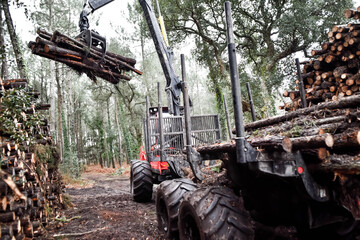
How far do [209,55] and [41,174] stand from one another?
14751mm

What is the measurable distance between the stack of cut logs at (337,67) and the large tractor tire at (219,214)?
362 cm

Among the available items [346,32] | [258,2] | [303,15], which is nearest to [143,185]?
[346,32]

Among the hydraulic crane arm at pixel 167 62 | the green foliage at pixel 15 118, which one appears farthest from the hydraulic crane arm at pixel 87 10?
the green foliage at pixel 15 118

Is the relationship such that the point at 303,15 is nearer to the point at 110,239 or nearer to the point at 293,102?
the point at 293,102

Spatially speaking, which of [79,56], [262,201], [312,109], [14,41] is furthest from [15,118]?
[14,41]

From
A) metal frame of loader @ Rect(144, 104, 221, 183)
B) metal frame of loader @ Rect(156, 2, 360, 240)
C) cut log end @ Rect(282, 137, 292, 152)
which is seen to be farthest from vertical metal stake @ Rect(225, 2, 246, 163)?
metal frame of loader @ Rect(144, 104, 221, 183)

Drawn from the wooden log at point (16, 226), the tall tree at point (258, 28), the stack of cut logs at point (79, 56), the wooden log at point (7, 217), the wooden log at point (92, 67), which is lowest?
the wooden log at point (16, 226)

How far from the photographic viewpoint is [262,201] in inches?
95.9

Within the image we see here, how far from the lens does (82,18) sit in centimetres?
644

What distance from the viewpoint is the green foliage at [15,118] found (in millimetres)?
4078

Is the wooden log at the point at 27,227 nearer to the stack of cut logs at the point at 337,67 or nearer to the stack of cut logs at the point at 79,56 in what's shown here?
the stack of cut logs at the point at 79,56

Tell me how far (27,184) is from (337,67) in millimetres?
6357

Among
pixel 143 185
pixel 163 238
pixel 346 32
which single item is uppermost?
pixel 346 32

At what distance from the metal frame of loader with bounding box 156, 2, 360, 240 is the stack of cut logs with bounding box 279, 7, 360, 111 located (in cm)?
332
